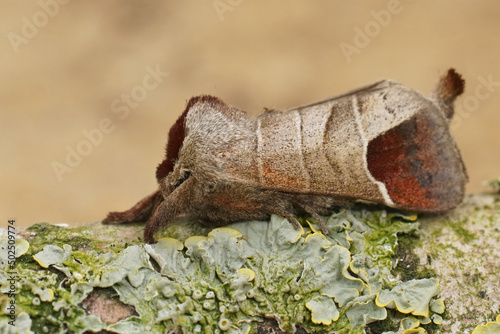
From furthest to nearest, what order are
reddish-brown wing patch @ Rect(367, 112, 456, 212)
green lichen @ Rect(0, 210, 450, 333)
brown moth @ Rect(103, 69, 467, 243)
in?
reddish-brown wing patch @ Rect(367, 112, 456, 212), brown moth @ Rect(103, 69, 467, 243), green lichen @ Rect(0, 210, 450, 333)

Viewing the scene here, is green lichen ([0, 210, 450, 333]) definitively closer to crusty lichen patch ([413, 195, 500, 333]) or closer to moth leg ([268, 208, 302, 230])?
moth leg ([268, 208, 302, 230])

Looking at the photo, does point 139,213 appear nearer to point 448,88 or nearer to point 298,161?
point 298,161

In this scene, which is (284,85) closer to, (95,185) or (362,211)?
(95,185)

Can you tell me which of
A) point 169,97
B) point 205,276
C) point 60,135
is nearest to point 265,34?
point 169,97

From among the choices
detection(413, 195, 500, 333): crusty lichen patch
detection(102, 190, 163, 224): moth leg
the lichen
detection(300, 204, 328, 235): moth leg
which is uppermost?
detection(102, 190, 163, 224): moth leg

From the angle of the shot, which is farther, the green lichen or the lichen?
the lichen

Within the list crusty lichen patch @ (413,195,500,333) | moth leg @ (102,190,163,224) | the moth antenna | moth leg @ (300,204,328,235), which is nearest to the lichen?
crusty lichen patch @ (413,195,500,333)
